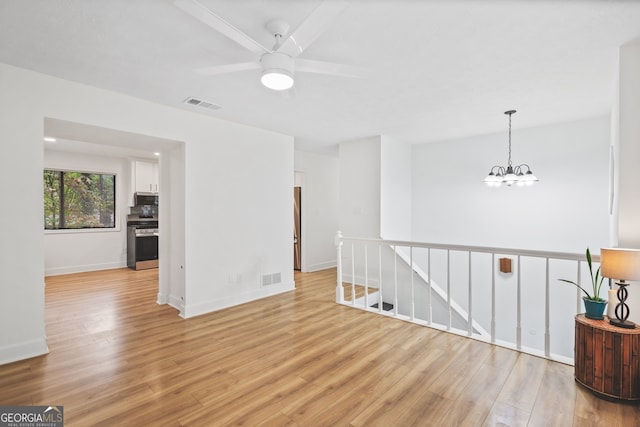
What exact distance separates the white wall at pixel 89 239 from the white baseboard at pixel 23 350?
14.4 feet

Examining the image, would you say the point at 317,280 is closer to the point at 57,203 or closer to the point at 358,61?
the point at 358,61

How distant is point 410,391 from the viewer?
7.15ft

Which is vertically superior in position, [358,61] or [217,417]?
[358,61]

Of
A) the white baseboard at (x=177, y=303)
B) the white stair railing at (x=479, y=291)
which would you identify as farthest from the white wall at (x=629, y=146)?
the white baseboard at (x=177, y=303)

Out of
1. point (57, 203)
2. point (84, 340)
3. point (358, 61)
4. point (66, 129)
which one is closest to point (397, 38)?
point (358, 61)

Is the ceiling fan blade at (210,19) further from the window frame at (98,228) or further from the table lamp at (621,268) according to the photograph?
the window frame at (98,228)

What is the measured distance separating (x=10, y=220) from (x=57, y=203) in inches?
184

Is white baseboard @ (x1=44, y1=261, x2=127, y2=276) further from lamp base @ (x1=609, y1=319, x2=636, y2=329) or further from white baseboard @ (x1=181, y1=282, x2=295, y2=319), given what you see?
lamp base @ (x1=609, y1=319, x2=636, y2=329)

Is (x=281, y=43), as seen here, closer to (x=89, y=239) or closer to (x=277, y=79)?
(x=277, y=79)

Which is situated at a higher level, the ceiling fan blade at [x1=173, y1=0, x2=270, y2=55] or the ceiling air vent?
the ceiling air vent

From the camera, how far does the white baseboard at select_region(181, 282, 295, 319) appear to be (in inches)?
148

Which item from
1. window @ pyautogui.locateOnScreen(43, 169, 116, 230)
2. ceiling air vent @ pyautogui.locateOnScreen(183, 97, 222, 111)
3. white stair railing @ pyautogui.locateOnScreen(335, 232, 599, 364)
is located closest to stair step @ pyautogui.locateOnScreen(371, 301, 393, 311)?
white stair railing @ pyautogui.locateOnScreen(335, 232, 599, 364)

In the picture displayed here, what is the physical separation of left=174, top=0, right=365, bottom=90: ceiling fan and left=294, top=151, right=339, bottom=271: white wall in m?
4.18

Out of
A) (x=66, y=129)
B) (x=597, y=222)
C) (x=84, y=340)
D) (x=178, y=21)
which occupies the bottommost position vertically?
(x=84, y=340)
